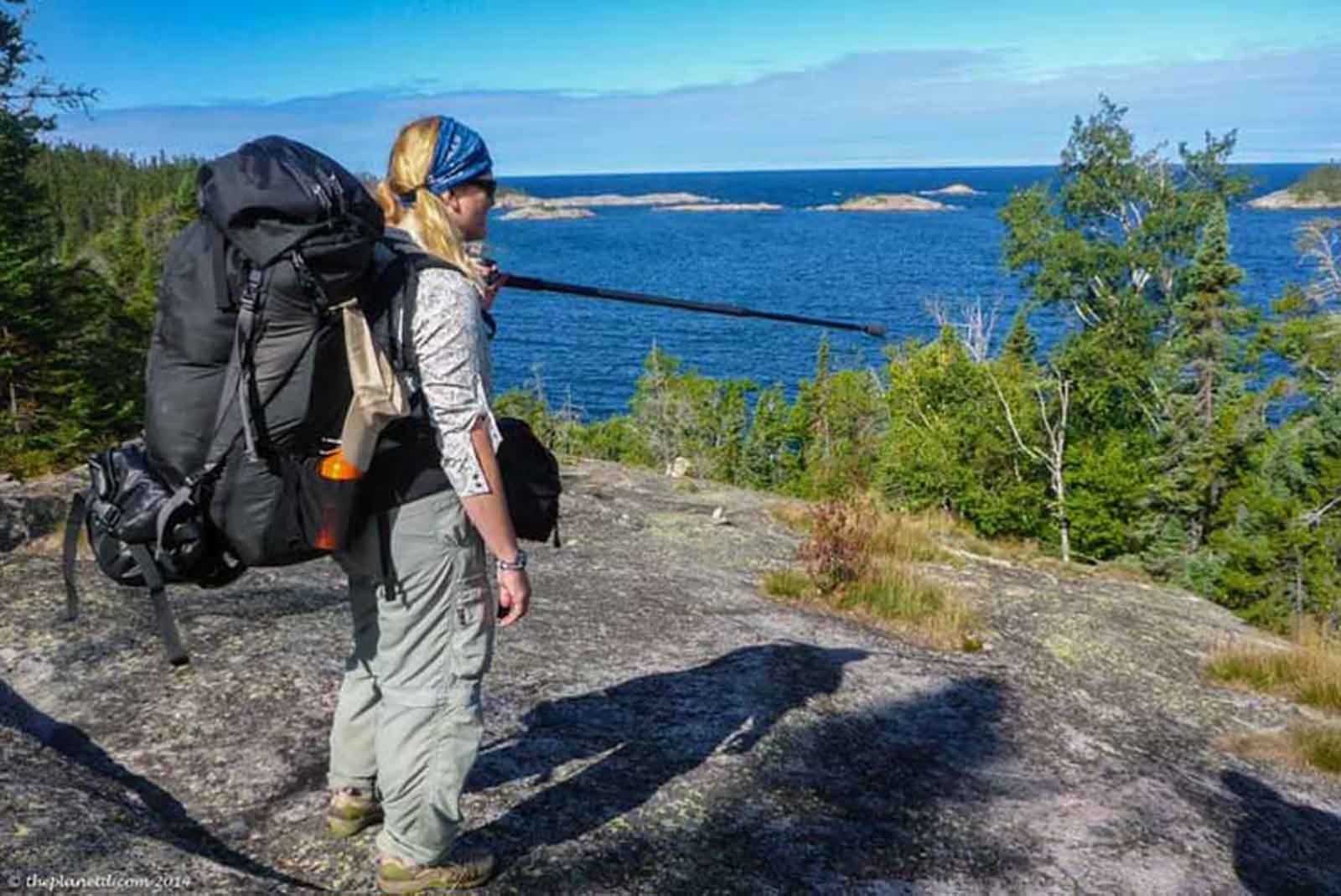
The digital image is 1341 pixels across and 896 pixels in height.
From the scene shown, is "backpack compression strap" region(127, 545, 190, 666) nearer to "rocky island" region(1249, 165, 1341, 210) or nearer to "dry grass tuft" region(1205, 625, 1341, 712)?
"dry grass tuft" region(1205, 625, 1341, 712)

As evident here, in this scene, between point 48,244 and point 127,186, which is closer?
point 48,244

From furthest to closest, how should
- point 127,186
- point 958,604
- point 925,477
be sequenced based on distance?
point 127,186 → point 925,477 → point 958,604

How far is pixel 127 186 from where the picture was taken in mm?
112938

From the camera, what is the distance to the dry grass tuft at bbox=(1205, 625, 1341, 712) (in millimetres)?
6988

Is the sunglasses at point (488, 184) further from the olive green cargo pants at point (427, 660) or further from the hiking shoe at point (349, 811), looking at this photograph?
the hiking shoe at point (349, 811)

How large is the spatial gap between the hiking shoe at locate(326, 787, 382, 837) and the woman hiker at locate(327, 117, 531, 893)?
386mm

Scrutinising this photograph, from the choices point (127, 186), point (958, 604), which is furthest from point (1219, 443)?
point (127, 186)

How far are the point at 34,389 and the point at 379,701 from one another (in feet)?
67.2

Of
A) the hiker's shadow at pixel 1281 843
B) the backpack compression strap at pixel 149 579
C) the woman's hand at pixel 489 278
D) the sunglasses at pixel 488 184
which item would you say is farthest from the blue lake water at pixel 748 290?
the sunglasses at pixel 488 184

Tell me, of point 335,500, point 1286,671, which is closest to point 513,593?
point 335,500

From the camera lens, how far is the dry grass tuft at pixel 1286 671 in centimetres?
699

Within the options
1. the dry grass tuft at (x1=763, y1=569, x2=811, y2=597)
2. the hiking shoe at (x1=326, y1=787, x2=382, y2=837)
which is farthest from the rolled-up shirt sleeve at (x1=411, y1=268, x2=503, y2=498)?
the dry grass tuft at (x1=763, y1=569, x2=811, y2=597)

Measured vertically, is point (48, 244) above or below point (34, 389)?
above

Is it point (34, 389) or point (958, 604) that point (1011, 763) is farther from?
point (34, 389)
